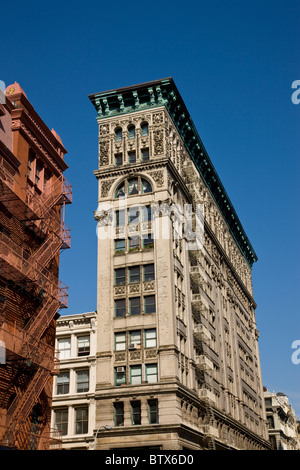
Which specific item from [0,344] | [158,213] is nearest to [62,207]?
[0,344]

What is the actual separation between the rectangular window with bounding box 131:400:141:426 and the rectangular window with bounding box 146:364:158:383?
2198 mm

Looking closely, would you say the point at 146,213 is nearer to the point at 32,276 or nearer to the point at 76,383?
the point at 76,383

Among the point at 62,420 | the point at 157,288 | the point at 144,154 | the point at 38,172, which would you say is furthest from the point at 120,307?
the point at 38,172

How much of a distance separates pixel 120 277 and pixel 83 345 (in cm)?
1009

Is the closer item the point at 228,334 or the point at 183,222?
the point at 183,222

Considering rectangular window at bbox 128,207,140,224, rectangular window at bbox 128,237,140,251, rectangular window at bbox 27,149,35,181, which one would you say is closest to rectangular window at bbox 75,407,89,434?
rectangular window at bbox 128,237,140,251

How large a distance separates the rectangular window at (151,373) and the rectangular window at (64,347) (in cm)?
1297

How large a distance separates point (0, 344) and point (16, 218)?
8129mm

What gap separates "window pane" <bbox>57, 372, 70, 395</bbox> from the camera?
207 feet

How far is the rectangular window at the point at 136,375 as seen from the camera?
54.6 m

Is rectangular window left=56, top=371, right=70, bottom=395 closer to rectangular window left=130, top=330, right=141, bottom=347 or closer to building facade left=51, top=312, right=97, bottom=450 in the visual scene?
building facade left=51, top=312, right=97, bottom=450

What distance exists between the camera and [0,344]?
3122 centimetres

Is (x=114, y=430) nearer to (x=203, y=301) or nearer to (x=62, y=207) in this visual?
(x=203, y=301)
